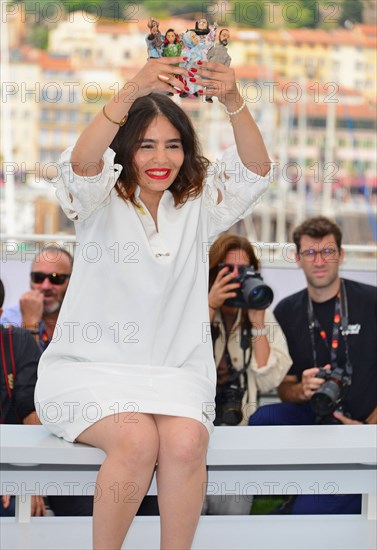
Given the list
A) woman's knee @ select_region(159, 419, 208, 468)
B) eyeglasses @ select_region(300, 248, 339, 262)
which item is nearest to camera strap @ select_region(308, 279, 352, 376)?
eyeglasses @ select_region(300, 248, 339, 262)

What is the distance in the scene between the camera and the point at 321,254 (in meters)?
2.79

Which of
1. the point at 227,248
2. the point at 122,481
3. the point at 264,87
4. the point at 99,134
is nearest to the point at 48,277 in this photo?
the point at 227,248

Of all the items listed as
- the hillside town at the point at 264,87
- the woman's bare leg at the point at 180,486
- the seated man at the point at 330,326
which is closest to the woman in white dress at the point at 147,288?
the woman's bare leg at the point at 180,486

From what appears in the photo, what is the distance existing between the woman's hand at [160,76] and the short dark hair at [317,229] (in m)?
1.08

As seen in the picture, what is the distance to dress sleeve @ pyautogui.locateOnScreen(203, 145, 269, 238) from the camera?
76.6 inches

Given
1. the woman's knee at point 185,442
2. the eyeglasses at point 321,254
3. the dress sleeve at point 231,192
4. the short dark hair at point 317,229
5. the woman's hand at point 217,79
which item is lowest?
the woman's knee at point 185,442

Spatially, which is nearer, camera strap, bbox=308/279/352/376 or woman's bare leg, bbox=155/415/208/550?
woman's bare leg, bbox=155/415/208/550

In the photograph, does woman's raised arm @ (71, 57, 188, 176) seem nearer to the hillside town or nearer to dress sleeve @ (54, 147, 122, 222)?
dress sleeve @ (54, 147, 122, 222)

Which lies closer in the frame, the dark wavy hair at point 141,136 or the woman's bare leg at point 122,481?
the woman's bare leg at point 122,481

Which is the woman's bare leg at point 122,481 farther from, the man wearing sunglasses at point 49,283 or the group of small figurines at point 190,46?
the man wearing sunglasses at point 49,283

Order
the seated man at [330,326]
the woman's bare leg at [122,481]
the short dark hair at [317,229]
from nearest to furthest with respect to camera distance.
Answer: the woman's bare leg at [122,481] → the seated man at [330,326] → the short dark hair at [317,229]

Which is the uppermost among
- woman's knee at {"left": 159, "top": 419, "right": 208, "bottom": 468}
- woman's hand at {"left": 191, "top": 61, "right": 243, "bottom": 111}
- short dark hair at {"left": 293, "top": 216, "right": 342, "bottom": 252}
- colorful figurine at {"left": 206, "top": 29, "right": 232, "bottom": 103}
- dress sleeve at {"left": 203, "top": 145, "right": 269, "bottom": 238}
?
colorful figurine at {"left": 206, "top": 29, "right": 232, "bottom": 103}

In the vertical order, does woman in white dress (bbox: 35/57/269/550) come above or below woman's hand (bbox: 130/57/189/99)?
below

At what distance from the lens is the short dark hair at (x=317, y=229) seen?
2.82 metres
